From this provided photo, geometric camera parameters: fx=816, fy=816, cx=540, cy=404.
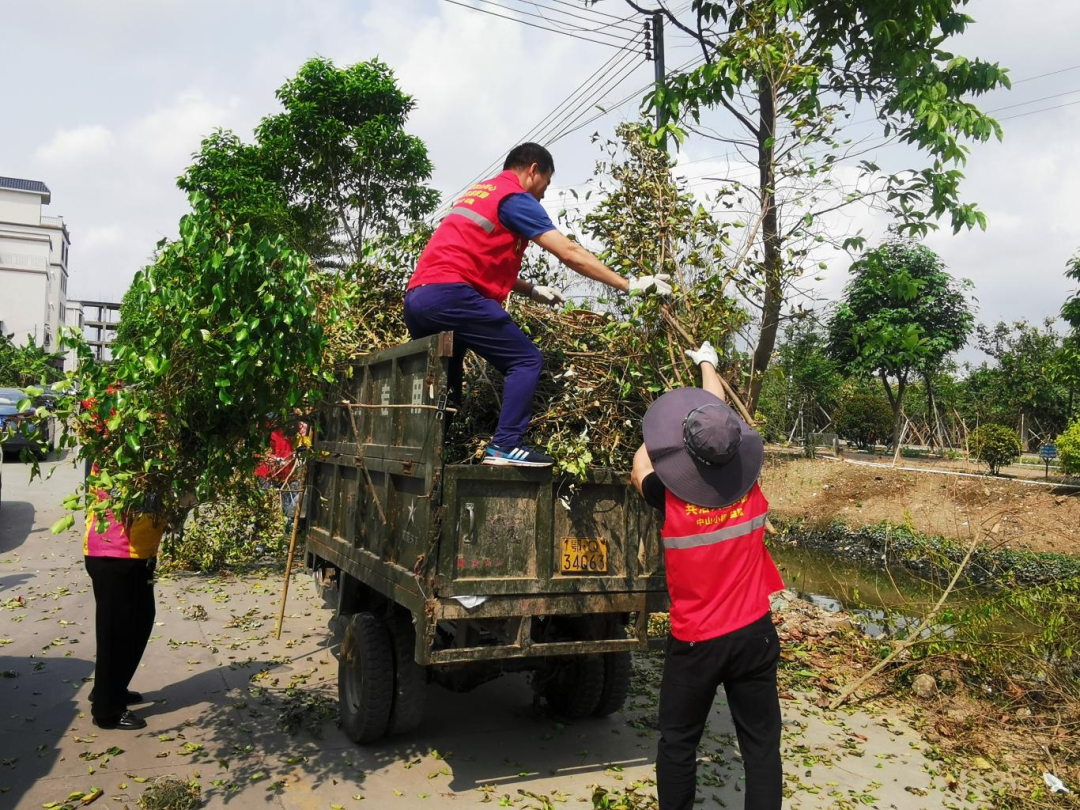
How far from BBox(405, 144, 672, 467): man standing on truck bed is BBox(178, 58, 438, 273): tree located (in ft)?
34.5

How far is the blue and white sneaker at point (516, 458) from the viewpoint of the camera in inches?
152

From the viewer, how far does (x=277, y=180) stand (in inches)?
631

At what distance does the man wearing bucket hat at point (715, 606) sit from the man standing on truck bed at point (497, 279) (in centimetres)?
92

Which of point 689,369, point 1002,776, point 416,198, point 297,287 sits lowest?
point 1002,776

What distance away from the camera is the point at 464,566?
371 cm

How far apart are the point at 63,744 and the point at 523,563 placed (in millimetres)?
2710

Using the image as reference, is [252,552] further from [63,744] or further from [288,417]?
[288,417]

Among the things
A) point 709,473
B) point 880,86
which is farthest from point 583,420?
point 880,86

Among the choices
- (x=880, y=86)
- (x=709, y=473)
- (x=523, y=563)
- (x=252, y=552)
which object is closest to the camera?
(x=709, y=473)

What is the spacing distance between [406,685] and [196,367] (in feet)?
6.41

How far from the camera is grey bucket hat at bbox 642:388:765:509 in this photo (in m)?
3.10

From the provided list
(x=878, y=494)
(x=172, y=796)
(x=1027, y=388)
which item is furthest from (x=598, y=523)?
(x=1027, y=388)

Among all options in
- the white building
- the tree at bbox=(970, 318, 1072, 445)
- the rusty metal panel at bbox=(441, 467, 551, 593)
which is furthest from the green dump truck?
the white building

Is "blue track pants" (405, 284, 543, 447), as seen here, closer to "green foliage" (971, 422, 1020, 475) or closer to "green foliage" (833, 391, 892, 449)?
"green foliage" (971, 422, 1020, 475)
